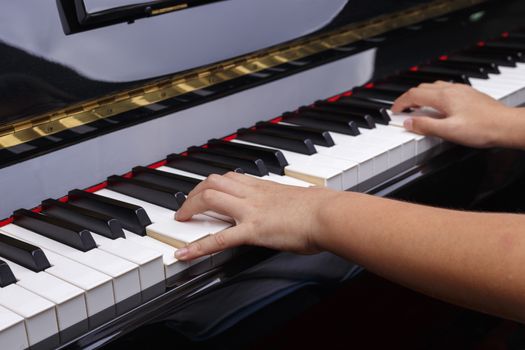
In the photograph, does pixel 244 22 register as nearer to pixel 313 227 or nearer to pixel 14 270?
pixel 313 227

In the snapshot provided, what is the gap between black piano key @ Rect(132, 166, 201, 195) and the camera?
114cm

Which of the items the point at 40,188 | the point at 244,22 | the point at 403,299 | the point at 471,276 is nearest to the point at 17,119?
the point at 40,188

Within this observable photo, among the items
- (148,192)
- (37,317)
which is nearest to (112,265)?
(37,317)

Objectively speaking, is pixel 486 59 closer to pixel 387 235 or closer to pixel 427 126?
pixel 427 126

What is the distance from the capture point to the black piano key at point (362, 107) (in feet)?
4.60

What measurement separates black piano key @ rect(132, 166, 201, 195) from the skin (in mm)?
103

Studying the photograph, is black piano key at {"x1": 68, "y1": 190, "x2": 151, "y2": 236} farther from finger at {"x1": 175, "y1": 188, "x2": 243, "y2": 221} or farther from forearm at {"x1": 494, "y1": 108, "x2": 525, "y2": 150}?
forearm at {"x1": 494, "y1": 108, "x2": 525, "y2": 150}

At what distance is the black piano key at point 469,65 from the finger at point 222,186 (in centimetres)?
90

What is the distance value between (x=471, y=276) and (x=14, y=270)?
0.56 m

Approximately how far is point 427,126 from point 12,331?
815 millimetres

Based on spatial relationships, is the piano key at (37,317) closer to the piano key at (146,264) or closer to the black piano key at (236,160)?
the piano key at (146,264)

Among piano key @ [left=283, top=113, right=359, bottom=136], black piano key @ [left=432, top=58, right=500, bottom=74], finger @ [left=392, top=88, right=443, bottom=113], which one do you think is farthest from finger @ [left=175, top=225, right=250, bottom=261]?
black piano key @ [left=432, top=58, right=500, bottom=74]

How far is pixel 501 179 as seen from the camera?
152 centimetres

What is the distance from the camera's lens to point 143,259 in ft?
2.95
